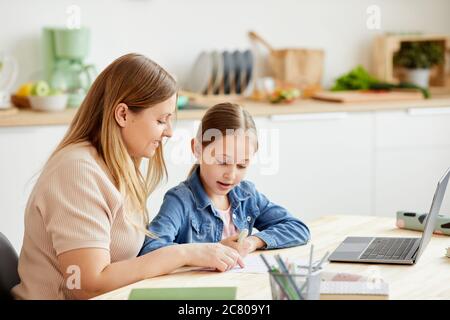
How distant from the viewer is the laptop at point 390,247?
1827mm

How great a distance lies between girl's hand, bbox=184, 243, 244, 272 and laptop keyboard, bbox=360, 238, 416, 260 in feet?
1.07

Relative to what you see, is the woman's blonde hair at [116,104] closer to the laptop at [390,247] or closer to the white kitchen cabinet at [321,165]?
the laptop at [390,247]

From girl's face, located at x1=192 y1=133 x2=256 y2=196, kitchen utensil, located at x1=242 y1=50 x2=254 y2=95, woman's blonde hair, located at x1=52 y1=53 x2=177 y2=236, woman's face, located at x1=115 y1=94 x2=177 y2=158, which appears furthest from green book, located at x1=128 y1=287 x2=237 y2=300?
kitchen utensil, located at x1=242 y1=50 x2=254 y2=95

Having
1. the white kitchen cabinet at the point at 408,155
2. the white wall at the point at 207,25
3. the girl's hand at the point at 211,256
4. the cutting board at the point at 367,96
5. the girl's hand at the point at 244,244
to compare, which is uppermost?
the white wall at the point at 207,25

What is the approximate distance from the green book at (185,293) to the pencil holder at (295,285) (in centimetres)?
14

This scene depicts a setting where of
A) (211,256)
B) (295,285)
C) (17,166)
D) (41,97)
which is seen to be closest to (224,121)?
(211,256)

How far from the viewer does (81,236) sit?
1672 mm

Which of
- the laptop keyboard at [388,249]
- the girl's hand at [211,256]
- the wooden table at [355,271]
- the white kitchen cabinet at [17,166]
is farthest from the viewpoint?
the white kitchen cabinet at [17,166]

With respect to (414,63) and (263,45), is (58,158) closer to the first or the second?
(263,45)

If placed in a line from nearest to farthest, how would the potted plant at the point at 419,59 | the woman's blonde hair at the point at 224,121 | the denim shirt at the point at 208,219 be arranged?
the denim shirt at the point at 208,219 → the woman's blonde hair at the point at 224,121 → the potted plant at the point at 419,59

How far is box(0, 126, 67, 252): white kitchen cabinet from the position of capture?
328 centimetres

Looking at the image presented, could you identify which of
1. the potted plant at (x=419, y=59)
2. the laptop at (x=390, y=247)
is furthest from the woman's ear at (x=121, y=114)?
the potted plant at (x=419, y=59)

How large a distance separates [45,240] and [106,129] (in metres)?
0.28
